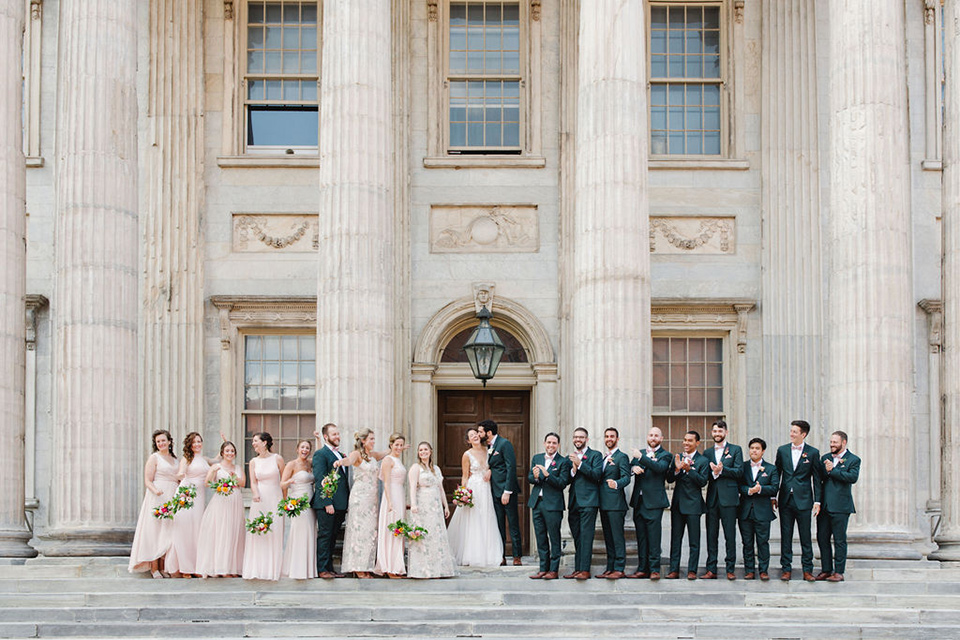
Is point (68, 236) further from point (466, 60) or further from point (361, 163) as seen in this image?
point (466, 60)

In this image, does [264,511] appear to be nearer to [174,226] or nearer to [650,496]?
[650,496]

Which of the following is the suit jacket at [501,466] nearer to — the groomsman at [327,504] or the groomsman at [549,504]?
the groomsman at [549,504]

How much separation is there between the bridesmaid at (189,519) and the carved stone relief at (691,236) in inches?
351

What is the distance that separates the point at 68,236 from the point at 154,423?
4.52 metres

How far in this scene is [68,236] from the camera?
20.4 meters

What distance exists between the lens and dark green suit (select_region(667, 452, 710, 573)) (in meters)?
18.2

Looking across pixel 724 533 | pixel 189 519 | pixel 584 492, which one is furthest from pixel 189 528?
pixel 724 533

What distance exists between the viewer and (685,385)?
80.8ft

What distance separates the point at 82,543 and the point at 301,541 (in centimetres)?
315

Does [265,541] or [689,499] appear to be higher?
[689,499]

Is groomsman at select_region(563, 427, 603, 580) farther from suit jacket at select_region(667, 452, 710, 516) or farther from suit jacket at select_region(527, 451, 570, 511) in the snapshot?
suit jacket at select_region(667, 452, 710, 516)

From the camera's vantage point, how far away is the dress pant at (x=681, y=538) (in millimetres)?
18297

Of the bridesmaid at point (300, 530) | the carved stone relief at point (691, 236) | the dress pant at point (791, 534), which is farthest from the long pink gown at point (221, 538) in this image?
the carved stone relief at point (691, 236)

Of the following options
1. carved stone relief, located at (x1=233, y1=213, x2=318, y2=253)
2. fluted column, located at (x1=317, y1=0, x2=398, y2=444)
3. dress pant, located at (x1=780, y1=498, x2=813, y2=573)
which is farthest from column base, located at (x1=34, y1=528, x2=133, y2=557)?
dress pant, located at (x1=780, y1=498, x2=813, y2=573)
